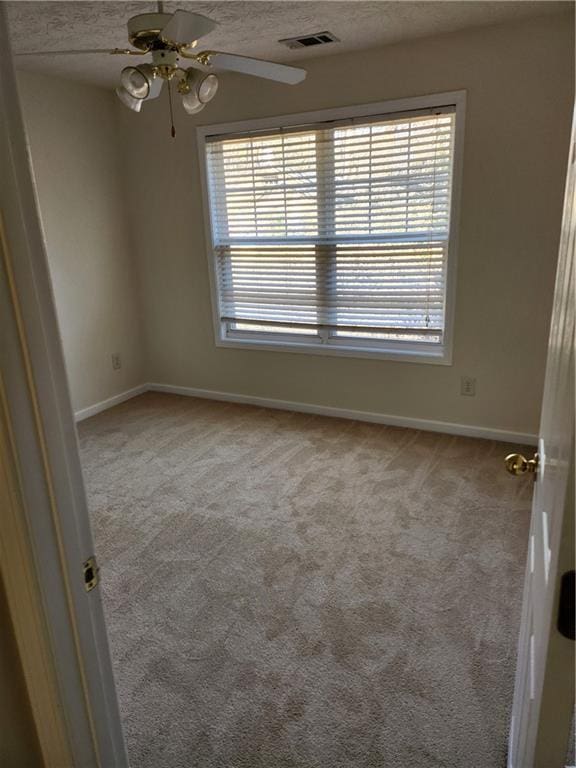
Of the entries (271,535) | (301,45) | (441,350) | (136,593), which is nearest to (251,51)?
(301,45)

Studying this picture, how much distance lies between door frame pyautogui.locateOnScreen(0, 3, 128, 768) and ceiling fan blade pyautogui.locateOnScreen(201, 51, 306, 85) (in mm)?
1604

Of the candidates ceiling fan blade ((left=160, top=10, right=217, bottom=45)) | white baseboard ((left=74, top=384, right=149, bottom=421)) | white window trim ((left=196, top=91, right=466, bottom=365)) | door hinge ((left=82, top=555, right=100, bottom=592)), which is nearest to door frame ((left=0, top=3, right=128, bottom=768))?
door hinge ((left=82, top=555, right=100, bottom=592))

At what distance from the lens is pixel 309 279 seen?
388 cm

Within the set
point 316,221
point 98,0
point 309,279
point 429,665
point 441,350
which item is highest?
point 98,0

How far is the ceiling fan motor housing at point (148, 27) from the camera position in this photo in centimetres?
179

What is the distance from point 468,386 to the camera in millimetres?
3506

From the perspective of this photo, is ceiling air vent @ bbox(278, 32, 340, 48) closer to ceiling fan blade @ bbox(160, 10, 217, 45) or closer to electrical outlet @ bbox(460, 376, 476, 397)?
ceiling fan blade @ bbox(160, 10, 217, 45)

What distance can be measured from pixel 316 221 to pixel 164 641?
2.86 m

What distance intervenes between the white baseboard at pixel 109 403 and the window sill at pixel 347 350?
0.97 meters

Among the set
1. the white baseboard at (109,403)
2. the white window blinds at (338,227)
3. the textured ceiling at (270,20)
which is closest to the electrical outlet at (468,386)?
the white window blinds at (338,227)

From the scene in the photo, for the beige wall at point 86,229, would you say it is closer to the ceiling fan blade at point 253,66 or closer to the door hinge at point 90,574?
the ceiling fan blade at point 253,66

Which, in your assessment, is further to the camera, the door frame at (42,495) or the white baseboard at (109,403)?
the white baseboard at (109,403)

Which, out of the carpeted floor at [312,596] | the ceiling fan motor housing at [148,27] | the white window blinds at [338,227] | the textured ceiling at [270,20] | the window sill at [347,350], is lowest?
the carpeted floor at [312,596]

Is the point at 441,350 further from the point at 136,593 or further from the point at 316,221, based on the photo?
the point at 136,593
